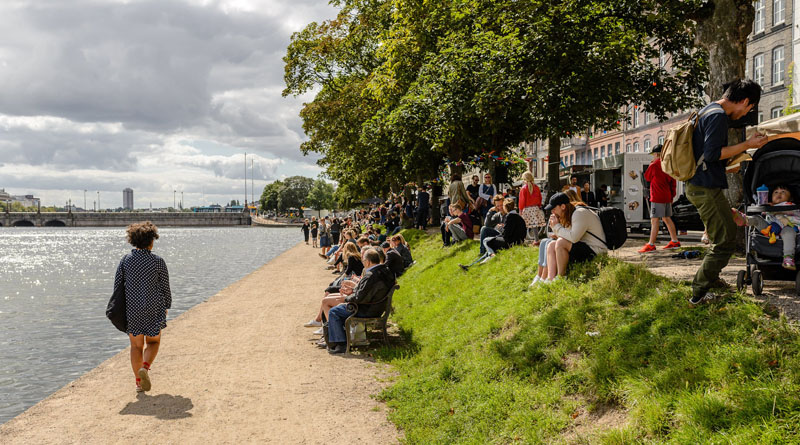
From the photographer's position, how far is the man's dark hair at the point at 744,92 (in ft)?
17.3

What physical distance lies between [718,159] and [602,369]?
206cm

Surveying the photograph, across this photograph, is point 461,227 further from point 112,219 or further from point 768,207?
point 112,219

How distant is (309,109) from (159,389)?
96.7 ft

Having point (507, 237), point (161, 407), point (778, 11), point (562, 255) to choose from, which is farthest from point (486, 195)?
point (778, 11)

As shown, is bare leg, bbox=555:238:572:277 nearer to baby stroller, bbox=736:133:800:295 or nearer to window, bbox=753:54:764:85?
baby stroller, bbox=736:133:800:295

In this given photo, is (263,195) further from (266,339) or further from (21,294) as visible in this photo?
(266,339)

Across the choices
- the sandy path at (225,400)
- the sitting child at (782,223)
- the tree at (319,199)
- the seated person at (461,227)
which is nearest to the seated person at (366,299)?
the sandy path at (225,400)

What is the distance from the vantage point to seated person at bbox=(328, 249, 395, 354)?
381 inches

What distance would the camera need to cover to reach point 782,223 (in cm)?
630

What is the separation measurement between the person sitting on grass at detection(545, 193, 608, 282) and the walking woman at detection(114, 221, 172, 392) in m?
5.03

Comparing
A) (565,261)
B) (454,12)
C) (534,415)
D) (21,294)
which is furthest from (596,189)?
(21,294)

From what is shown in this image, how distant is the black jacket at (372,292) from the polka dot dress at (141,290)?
3.06 metres

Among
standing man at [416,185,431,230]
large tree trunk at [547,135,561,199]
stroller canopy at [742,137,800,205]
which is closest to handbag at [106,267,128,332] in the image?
stroller canopy at [742,137,800,205]

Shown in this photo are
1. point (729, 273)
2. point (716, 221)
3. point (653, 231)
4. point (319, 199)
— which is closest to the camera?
point (716, 221)
